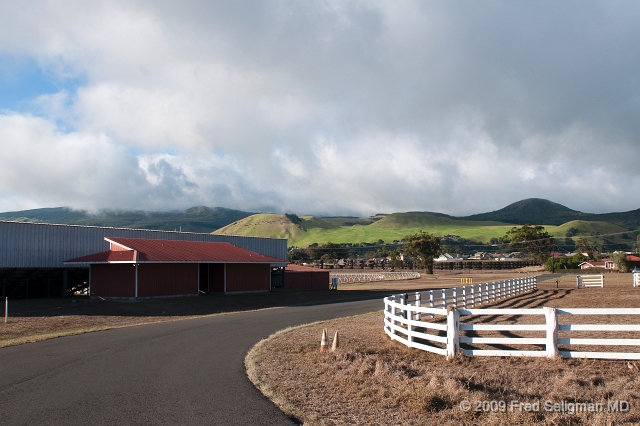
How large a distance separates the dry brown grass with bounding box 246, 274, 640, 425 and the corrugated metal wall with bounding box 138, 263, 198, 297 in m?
22.6

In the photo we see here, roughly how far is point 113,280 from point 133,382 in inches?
1034

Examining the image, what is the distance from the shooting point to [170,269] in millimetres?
35406

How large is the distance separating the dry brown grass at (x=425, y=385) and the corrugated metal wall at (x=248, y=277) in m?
27.6

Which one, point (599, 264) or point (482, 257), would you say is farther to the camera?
point (482, 257)

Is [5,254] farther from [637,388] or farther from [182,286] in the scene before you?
[637,388]

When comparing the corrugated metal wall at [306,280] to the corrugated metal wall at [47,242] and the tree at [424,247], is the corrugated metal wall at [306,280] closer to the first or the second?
the corrugated metal wall at [47,242]

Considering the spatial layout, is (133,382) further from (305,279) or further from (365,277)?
(365,277)

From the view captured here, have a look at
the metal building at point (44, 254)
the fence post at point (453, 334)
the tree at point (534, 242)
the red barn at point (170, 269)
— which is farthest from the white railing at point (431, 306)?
the tree at point (534, 242)

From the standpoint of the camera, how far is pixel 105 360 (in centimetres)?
1234

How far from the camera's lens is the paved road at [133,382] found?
7658 millimetres

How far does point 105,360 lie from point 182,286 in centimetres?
2437

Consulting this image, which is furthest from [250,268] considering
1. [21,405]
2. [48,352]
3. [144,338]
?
[21,405]

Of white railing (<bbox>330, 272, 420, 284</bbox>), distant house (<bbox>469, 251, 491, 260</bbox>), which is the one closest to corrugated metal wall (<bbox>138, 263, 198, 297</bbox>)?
white railing (<bbox>330, 272, 420, 284</bbox>)

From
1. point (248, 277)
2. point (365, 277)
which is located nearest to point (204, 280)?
point (248, 277)
